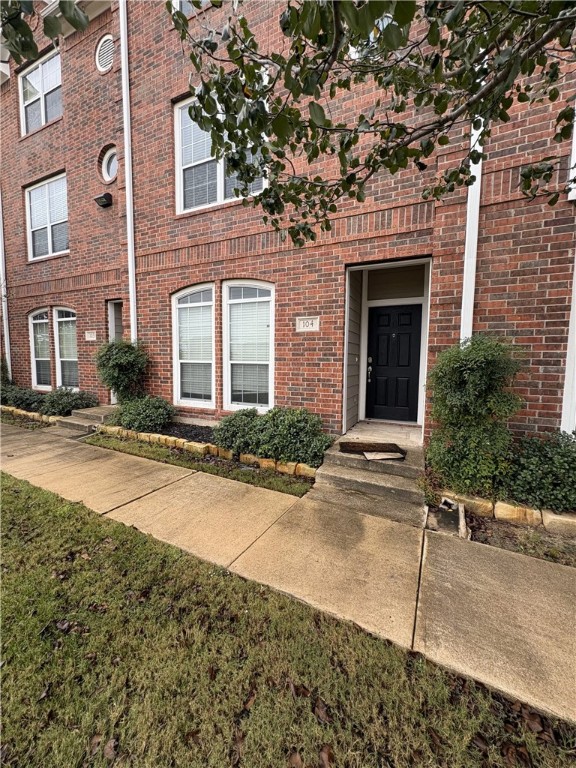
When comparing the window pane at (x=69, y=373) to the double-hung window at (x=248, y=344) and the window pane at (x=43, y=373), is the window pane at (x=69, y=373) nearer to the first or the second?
the window pane at (x=43, y=373)

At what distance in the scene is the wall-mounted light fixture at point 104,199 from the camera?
7.17 meters

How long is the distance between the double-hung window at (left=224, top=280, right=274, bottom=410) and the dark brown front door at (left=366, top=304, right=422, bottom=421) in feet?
6.11

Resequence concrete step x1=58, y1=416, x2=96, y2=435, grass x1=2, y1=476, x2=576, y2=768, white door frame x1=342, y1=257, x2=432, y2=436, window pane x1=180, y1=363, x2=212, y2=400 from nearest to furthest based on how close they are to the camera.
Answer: grass x1=2, y1=476, x2=576, y2=768
white door frame x1=342, y1=257, x2=432, y2=436
window pane x1=180, y1=363, x2=212, y2=400
concrete step x1=58, y1=416, x2=96, y2=435

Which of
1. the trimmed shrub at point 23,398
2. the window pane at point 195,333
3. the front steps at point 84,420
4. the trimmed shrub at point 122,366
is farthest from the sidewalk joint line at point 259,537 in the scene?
the trimmed shrub at point 23,398

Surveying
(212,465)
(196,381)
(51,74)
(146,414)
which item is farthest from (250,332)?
(51,74)

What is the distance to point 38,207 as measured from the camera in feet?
29.5

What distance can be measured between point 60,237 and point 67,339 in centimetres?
264

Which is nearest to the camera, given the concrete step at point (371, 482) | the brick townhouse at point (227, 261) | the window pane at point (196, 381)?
the concrete step at point (371, 482)

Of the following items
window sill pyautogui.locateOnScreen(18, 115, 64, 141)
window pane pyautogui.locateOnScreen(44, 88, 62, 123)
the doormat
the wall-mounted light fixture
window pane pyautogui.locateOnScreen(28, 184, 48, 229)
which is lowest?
the doormat

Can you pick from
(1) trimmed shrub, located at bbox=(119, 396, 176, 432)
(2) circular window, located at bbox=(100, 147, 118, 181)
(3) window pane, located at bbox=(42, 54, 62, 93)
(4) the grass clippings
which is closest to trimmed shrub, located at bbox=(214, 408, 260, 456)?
(1) trimmed shrub, located at bbox=(119, 396, 176, 432)

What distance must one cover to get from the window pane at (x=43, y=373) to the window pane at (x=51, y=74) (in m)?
6.95

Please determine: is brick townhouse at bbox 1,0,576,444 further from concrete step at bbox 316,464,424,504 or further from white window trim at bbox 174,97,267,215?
concrete step at bbox 316,464,424,504

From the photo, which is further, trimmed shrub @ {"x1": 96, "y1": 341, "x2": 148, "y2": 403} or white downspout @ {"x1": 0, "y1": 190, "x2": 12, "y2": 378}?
white downspout @ {"x1": 0, "y1": 190, "x2": 12, "y2": 378}

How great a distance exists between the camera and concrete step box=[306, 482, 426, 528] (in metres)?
3.41
